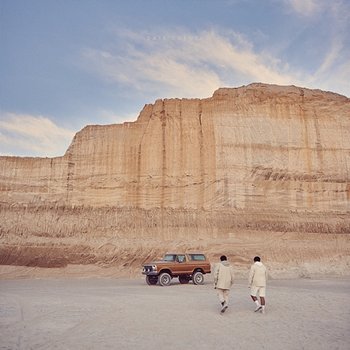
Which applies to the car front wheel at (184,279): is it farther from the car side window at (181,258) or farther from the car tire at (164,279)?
the car tire at (164,279)

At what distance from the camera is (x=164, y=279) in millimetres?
22469

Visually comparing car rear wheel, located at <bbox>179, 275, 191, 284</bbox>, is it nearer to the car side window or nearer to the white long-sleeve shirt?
the car side window

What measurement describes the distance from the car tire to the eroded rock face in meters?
15.5

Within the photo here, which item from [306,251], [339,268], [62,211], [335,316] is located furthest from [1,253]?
[335,316]

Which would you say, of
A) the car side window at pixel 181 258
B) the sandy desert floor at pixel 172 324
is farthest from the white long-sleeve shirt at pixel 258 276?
the car side window at pixel 181 258

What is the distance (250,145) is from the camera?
41.2 metres

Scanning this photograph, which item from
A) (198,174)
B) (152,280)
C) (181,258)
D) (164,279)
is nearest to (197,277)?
(181,258)

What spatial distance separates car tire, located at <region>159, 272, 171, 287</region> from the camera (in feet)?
73.4

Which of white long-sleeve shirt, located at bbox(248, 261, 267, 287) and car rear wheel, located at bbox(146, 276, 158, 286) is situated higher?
white long-sleeve shirt, located at bbox(248, 261, 267, 287)

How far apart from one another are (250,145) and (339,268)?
42.4 ft

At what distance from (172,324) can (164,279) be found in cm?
1208

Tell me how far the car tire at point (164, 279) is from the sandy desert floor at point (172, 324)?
6764 millimetres

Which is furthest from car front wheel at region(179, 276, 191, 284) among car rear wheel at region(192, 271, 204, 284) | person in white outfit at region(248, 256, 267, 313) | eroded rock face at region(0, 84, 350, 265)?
eroded rock face at region(0, 84, 350, 265)

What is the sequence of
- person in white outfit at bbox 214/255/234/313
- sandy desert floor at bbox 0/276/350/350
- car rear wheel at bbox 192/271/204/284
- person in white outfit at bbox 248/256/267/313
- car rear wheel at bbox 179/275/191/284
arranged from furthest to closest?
car rear wheel at bbox 179/275/191/284, car rear wheel at bbox 192/271/204/284, person in white outfit at bbox 248/256/267/313, person in white outfit at bbox 214/255/234/313, sandy desert floor at bbox 0/276/350/350
